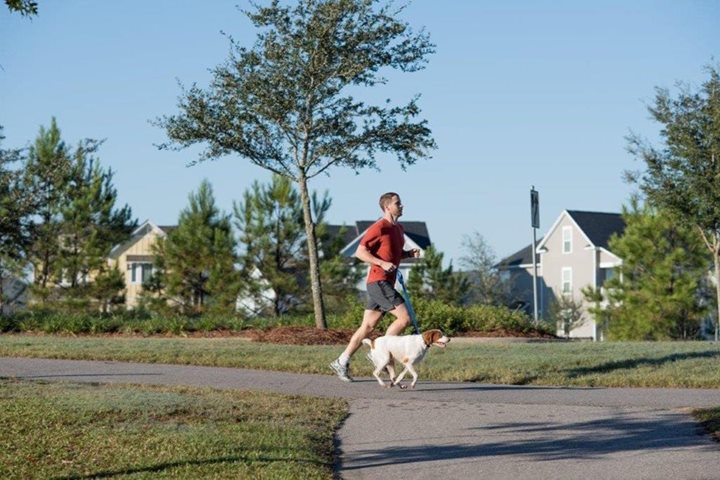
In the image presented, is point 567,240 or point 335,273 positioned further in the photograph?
point 567,240

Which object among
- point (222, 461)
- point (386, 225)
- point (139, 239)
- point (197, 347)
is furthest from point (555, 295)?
point (222, 461)

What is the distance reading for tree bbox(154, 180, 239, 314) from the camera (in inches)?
1503

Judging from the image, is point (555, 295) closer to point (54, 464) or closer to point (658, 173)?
point (658, 173)

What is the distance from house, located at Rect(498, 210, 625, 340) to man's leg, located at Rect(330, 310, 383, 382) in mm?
45032

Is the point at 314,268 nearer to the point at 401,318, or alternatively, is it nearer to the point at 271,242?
the point at 401,318

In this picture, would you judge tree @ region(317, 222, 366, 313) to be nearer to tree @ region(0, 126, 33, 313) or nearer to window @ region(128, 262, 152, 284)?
tree @ region(0, 126, 33, 313)

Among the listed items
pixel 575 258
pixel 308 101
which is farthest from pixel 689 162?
pixel 575 258

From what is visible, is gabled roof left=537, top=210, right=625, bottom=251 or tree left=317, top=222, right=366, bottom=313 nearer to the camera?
tree left=317, top=222, right=366, bottom=313

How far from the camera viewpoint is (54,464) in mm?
7109

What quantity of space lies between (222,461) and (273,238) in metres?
31.6

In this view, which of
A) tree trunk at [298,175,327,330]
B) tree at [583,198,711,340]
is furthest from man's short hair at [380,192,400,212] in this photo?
tree at [583,198,711,340]

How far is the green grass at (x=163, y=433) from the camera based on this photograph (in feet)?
22.8

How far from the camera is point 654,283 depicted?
3994 cm

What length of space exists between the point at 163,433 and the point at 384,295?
3610 mm
